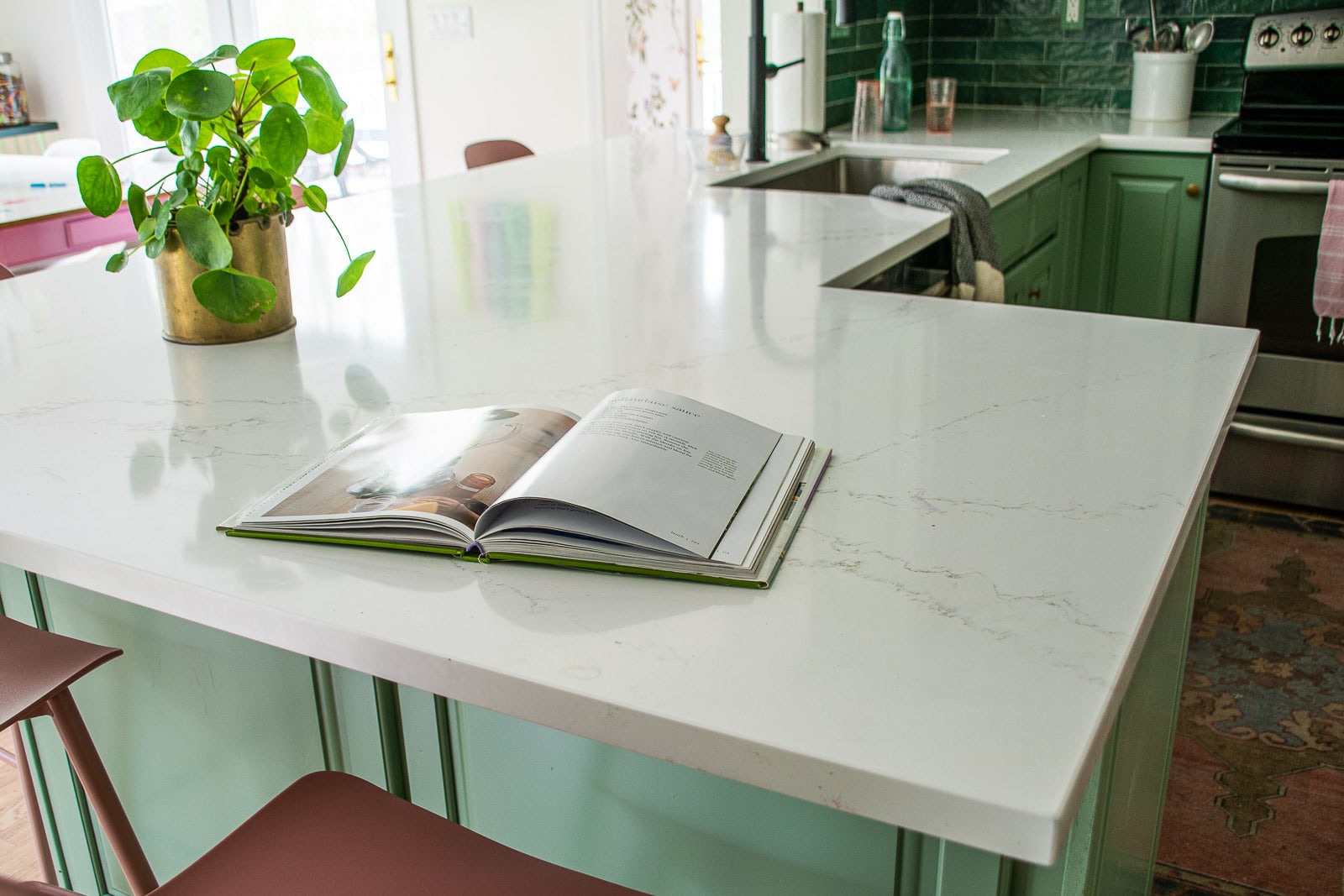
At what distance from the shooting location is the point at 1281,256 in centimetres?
291

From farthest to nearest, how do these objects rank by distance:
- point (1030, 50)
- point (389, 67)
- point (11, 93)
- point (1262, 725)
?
point (11, 93) → point (389, 67) → point (1030, 50) → point (1262, 725)

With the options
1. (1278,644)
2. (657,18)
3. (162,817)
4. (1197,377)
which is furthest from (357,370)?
(657,18)

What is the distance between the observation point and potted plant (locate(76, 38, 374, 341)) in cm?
119

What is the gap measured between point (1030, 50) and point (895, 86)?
2.67 ft

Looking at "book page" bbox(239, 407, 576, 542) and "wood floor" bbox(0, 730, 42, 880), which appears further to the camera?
"wood floor" bbox(0, 730, 42, 880)

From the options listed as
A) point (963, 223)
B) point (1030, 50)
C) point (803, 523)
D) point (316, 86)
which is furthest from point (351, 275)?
point (1030, 50)

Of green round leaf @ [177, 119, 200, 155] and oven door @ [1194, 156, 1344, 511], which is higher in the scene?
green round leaf @ [177, 119, 200, 155]

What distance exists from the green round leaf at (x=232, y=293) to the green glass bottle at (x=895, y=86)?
2.31m

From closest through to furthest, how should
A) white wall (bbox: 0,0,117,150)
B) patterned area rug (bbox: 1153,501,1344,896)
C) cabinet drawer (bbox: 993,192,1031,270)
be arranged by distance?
patterned area rug (bbox: 1153,501,1344,896) < cabinet drawer (bbox: 993,192,1031,270) < white wall (bbox: 0,0,117,150)

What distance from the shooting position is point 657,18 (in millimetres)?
5043

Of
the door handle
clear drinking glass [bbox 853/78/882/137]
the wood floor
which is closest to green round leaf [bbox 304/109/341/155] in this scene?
the wood floor

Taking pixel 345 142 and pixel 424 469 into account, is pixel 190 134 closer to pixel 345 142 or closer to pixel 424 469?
pixel 345 142

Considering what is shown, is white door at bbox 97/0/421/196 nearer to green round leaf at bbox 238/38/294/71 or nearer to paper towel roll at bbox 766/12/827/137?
paper towel roll at bbox 766/12/827/137

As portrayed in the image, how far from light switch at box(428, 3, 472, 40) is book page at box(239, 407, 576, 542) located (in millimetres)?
4206
